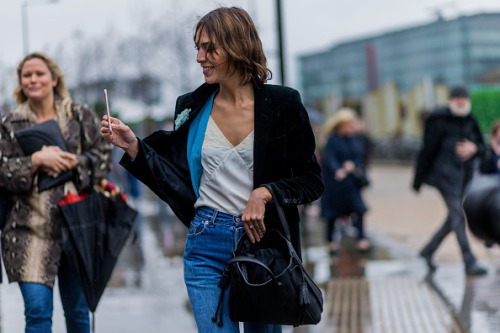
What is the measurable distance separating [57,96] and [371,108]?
57.0 m

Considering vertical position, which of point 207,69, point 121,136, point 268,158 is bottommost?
point 268,158

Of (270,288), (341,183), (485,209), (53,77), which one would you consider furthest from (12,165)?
(341,183)

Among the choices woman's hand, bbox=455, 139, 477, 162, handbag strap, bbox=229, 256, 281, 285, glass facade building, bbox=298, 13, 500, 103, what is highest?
glass facade building, bbox=298, 13, 500, 103

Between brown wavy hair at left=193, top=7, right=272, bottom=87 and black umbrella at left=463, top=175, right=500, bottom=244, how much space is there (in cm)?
106

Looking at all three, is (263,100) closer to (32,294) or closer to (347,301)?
(32,294)

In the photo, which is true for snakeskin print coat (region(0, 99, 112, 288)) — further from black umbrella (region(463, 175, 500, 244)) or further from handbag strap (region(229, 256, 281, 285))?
black umbrella (region(463, 175, 500, 244))

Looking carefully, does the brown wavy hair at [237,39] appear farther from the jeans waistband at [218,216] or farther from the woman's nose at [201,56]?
the jeans waistband at [218,216]

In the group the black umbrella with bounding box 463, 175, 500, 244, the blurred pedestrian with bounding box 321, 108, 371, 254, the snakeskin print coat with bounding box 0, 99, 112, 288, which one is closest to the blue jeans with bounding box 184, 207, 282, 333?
the black umbrella with bounding box 463, 175, 500, 244

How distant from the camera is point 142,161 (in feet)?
11.0

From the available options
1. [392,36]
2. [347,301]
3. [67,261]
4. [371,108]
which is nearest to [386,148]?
[371,108]

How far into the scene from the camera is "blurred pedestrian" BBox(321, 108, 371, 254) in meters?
10.3

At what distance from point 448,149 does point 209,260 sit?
18.3 ft

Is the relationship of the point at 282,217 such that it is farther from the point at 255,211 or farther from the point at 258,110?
Result: the point at 258,110

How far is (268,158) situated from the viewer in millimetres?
3332
